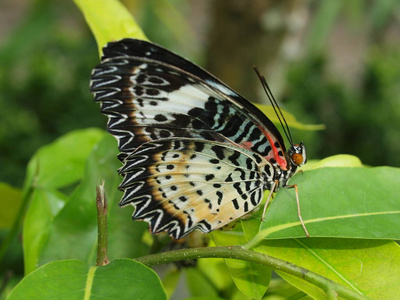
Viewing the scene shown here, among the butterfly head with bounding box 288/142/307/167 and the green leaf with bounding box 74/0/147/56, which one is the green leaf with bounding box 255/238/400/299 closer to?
the butterfly head with bounding box 288/142/307/167

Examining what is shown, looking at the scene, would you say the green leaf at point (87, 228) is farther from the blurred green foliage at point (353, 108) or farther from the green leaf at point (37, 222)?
the blurred green foliage at point (353, 108)

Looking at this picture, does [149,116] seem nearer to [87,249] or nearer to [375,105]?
[87,249]

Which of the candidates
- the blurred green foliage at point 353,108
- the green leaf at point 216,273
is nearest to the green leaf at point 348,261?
the green leaf at point 216,273

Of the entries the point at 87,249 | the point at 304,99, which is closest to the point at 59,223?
the point at 87,249

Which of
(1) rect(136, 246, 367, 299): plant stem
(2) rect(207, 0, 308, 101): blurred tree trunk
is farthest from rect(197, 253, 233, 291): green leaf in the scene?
(2) rect(207, 0, 308, 101): blurred tree trunk

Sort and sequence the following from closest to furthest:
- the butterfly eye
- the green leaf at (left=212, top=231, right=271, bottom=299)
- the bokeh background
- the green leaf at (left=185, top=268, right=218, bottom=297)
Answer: the green leaf at (left=212, top=231, right=271, bottom=299) → the butterfly eye → the green leaf at (left=185, top=268, right=218, bottom=297) → the bokeh background

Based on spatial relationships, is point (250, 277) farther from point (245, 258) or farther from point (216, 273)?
point (216, 273)
